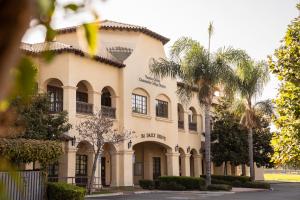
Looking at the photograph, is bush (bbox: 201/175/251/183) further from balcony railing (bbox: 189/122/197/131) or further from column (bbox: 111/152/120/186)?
column (bbox: 111/152/120/186)

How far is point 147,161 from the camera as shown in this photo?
114ft

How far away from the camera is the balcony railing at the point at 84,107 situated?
2628cm

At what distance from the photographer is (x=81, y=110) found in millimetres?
26422

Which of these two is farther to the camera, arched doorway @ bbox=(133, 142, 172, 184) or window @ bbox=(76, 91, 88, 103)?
arched doorway @ bbox=(133, 142, 172, 184)

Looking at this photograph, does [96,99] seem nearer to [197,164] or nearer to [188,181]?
[188,181]

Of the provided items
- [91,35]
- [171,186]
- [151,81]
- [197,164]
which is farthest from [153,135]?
[91,35]

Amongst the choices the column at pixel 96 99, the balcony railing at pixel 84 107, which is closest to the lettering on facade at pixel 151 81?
the column at pixel 96 99

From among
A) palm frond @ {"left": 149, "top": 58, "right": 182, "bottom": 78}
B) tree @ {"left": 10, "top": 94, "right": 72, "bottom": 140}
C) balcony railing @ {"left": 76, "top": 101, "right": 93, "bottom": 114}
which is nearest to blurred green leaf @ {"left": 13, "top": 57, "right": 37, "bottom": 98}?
tree @ {"left": 10, "top": 94, "right": 72, "bottom": 140}

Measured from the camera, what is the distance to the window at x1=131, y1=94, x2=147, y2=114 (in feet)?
101

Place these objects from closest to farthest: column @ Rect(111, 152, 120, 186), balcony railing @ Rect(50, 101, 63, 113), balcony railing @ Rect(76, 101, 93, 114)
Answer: balcony railing @ Rect(50, 101, 63, 113) < balcony railing @ Rect(76, 101, 93, 114) < column @ Rect(111, 152, 120, 186)

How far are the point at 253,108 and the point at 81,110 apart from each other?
1493cm

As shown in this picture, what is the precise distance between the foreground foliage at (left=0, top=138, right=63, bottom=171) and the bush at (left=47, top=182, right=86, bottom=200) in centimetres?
88

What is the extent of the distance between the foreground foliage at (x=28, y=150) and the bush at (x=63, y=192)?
882 mm

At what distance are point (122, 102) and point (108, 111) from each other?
1.33m
